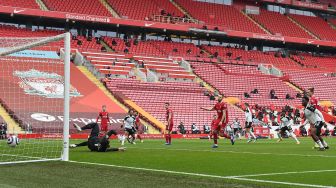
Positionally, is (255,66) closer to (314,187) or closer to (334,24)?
(334,24)

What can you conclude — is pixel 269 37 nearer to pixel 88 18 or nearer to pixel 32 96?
pixel 88 18

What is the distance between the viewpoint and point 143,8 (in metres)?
58.0

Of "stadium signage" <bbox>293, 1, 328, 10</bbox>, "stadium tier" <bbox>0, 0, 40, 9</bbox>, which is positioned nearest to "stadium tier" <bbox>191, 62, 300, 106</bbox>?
"stadium tier" <bbox>0, 0, 40, 9</bbox>

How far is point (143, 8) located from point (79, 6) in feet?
27.7

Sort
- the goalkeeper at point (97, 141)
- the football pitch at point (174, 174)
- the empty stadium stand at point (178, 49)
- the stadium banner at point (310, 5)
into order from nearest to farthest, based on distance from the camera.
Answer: the football pitch at point (174, 174), the goalkeeper at point (97, 141), the empty stadium stand at point (178, 49), the stadium banner at point (310, 5)

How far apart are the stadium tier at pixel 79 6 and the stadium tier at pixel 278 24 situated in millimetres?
22955


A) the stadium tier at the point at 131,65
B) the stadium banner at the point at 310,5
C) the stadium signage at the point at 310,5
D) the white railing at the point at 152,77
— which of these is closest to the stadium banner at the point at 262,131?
the white railing at the point at 152,77

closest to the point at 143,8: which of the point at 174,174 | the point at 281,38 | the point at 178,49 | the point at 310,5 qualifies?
the point at 178,49

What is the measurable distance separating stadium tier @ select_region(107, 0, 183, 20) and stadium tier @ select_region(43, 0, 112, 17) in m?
2.02

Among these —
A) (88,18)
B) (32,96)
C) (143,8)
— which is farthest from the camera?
(143,8)

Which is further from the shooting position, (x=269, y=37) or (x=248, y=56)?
(x=269, y=37)

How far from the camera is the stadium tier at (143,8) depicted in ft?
182

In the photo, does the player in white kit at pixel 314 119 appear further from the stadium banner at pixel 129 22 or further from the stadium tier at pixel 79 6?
the stadium tier at pixel 79 6

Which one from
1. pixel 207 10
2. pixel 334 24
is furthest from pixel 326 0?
pixel 207 10
